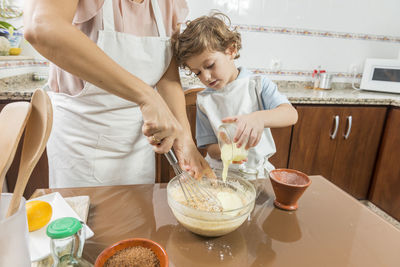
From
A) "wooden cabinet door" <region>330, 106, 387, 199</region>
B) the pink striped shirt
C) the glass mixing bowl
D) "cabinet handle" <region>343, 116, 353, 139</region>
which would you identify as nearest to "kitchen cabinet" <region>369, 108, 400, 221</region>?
"wooden cabinet door" <region>330, 106, 387, 199</region>

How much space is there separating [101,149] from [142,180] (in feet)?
0.68

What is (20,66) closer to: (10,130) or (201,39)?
(201,39)

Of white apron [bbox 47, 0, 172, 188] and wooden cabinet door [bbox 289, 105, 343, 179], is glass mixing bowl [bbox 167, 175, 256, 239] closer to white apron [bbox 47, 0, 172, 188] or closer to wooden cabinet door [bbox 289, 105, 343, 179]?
white apron [bbox 47, 0, 172, 188]

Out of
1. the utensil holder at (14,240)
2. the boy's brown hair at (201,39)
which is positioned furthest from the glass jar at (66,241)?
the boy's brown hair at (201,39)

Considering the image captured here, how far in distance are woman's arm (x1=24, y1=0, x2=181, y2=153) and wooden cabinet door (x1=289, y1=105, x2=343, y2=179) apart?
152 centimetres

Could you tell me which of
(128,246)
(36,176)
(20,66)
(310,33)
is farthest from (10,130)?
(310,33)

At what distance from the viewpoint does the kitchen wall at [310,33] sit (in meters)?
2.30

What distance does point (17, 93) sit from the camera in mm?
1544

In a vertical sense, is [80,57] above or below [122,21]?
below

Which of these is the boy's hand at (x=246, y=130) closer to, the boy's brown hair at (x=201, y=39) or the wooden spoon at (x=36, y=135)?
the boy's brown hair at (x=201, y=39)

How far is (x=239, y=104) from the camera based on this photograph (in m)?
1.27

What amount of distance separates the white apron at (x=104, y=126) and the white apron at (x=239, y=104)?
0.33 metres

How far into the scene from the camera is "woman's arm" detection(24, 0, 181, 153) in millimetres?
556

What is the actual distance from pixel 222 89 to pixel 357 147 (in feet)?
4.79
